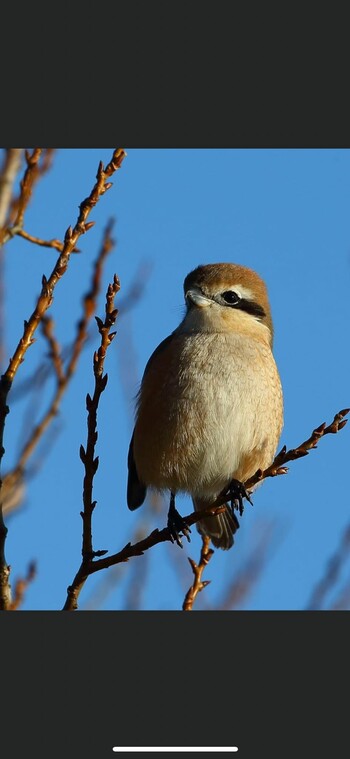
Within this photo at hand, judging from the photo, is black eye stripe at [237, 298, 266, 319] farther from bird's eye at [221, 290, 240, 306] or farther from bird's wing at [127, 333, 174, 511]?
bird's wing at [127, 333, 174, 511]

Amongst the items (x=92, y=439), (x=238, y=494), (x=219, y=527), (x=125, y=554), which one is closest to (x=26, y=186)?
(x=92, y=439)

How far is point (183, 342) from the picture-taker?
4.54 metres

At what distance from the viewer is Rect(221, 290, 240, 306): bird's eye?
480 cm

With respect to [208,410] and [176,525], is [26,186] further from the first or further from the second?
[176,525]

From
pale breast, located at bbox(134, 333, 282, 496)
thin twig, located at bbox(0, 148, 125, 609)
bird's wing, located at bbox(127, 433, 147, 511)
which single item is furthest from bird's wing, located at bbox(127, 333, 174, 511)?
thin twig, located at bbox(0, 148, 125, 609)

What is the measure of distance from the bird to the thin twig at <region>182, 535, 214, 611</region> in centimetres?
14

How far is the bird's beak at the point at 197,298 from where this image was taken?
4.69 meters

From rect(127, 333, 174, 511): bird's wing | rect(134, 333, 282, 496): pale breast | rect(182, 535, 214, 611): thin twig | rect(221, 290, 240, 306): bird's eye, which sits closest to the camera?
rect(182, 535, 214, 611): thin twig

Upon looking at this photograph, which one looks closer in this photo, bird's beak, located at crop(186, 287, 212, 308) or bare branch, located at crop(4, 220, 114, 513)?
bare branch, located at crop(4, 220, 114, 513)

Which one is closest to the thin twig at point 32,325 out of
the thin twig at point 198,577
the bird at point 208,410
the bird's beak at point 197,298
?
the thin twig at point 198,577

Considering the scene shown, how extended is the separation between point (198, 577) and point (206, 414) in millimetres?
739

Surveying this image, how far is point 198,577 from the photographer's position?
12.6 feet
